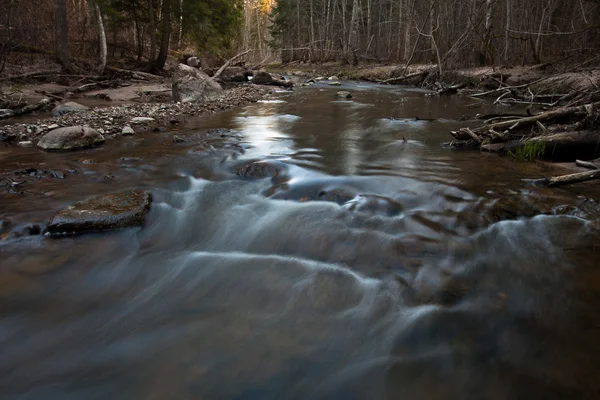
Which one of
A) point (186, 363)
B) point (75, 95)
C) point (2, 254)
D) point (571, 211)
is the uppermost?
point (75, 95)

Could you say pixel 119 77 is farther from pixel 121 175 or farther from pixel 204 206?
pixel 204 206

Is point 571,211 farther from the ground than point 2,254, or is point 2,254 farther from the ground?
point 571,211

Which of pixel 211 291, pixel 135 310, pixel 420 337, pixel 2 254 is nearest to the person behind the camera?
pixel 420 337

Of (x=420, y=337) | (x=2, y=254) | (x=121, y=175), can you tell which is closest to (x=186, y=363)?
(x=420, y=337)

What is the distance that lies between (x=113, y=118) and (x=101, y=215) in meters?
5.61

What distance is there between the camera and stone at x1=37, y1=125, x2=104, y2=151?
20.2 ft

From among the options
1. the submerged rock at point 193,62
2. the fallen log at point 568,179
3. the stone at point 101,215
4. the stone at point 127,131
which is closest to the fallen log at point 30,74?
the stone at point 127,131

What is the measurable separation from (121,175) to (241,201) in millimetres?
1836

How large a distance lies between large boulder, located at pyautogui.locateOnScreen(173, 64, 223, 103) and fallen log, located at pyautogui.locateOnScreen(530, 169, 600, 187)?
9.67 meters

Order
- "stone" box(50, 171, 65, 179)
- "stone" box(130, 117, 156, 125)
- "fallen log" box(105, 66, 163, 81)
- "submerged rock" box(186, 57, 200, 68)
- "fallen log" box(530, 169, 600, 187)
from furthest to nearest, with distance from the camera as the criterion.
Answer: "submerged rock" box(186, 57, 200, 68)
"fallen log" box(105, 66, 163, 81)
"stone" box(130, 117, 156, 125)
"stone" box(50, 171, 65, 179)
"fallen log" box(530, 169, 600, 187)

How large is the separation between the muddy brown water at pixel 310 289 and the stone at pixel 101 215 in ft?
0.39

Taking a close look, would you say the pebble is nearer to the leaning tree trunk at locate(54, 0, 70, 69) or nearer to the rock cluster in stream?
the rock cluster in stream

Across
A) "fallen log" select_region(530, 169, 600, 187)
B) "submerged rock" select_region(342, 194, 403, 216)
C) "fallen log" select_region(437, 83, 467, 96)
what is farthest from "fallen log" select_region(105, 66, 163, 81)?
"fallen log" select_region(530, 169, 600, 187)

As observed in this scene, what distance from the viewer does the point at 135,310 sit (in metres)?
2.66
